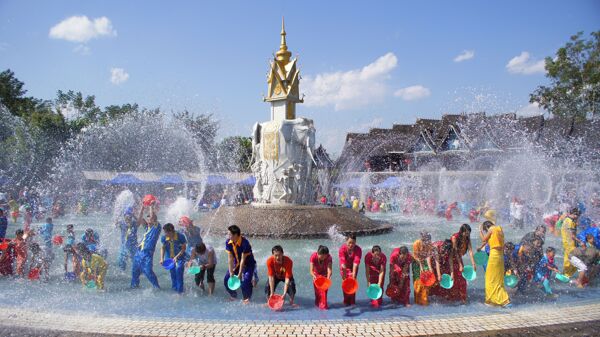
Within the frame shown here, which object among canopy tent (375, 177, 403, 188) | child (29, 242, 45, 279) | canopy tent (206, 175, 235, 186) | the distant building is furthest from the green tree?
child (29, 242, 45, 279)

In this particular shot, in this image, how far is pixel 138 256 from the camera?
8.75m

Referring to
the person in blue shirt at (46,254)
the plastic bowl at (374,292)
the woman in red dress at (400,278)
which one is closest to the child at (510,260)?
the woman in red dress at (400,278)

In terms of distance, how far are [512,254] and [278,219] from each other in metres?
8.53

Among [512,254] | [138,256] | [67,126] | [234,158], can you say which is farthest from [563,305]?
[234,158]

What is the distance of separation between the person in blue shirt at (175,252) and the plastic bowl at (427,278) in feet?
14.2

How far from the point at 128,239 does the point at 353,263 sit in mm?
5202

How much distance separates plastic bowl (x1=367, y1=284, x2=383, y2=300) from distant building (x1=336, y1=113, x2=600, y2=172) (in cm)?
3176

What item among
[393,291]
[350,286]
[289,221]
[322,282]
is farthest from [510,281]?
[289,221]

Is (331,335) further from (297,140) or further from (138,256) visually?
(297,140)

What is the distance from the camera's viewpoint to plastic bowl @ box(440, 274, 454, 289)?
7879 mm

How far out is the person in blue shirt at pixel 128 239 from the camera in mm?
9859

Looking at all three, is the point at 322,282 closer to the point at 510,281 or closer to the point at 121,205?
the point at 510,281

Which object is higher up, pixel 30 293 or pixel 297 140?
pixel 297 140

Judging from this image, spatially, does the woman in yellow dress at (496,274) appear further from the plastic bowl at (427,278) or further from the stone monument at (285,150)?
the stone monument at (285,150)
